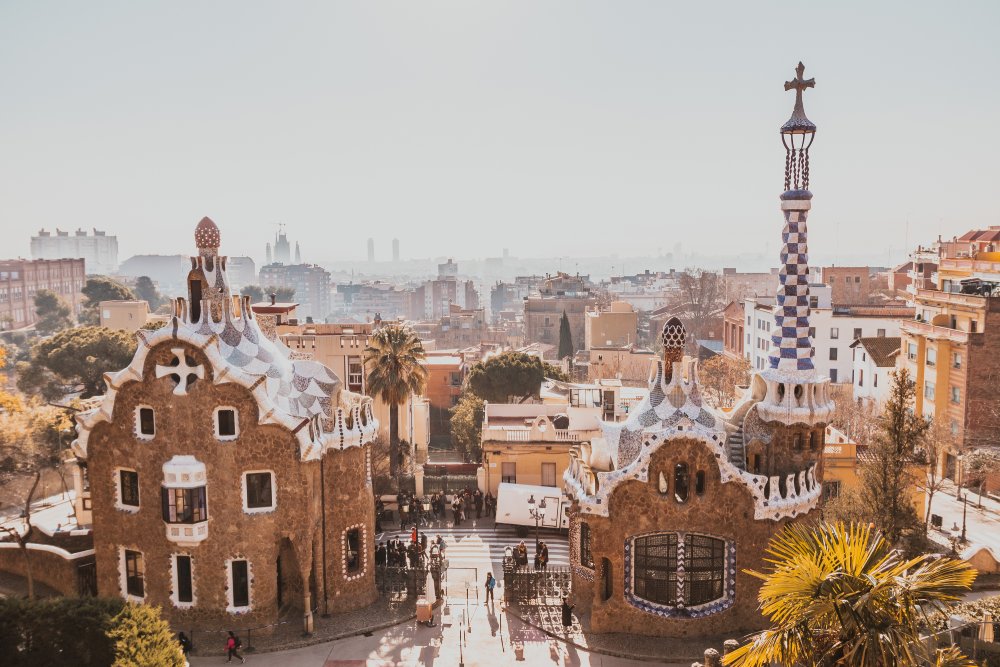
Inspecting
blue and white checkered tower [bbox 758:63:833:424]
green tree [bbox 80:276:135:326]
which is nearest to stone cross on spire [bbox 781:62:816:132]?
blue and white checkered tower [bbox 758:63:833:424]

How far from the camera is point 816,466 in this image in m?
30.3

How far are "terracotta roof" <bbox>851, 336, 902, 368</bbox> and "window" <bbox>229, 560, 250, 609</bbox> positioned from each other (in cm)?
5157

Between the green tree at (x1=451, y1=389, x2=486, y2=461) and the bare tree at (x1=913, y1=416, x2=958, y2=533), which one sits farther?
the green tree at (x1=451, y1=389, x2=486, y2=461)

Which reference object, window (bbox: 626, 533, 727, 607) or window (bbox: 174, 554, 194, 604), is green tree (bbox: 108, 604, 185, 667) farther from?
window (bbox: 626, 533, 727, 607)

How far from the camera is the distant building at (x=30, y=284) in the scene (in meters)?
134

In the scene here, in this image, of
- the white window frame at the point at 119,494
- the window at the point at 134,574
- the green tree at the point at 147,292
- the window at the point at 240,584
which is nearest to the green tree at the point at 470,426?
the window at the point at 240,584

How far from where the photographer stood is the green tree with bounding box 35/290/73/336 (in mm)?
123000

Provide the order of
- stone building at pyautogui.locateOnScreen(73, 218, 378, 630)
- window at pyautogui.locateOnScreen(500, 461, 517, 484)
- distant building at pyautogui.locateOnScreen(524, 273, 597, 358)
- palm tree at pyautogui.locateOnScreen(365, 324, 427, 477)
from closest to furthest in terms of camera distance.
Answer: stone building at pyautogui.locateOnScreen(73, 218, 378, 630) < window at pyautogui.locateOnScreen(500, 461, 517, 484) < palm tree at pyautogui.locateOnScreen(365, 324, 427, 477) < distant building at pyautogui.locateOnScreen(524, 273, 597, 358)

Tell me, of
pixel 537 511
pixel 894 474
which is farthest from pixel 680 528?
pixel 537 511

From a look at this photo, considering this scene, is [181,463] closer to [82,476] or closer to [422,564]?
[422,564]

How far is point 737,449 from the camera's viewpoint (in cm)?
3045

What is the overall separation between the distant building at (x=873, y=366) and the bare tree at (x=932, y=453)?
1133 centimetres

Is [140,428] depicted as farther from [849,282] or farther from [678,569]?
[849,282]

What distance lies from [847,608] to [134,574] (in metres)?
25.1
